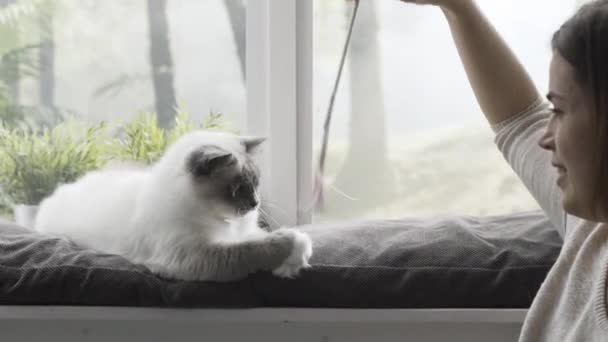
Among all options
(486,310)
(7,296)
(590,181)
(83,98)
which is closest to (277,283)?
(486,310)

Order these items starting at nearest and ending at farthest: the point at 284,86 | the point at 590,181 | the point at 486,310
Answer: the point at 590,181
the point at 486,310
the point at 284,86

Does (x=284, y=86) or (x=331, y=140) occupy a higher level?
(x=284, y=86)

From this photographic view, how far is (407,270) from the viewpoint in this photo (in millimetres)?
1366

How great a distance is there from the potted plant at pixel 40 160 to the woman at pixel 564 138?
0.87 m

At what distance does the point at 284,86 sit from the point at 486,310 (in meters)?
0.67

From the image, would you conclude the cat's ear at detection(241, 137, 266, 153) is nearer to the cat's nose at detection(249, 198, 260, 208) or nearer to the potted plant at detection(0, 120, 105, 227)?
the cat's nose at detection(249, 198, 260, 208)

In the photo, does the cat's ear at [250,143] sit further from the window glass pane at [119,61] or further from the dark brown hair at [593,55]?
the dark brown hair at [593,55]

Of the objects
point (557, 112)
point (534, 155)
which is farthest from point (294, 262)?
point (557, 112)

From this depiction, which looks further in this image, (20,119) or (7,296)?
(20,119)

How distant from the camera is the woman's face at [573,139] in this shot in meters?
0.96

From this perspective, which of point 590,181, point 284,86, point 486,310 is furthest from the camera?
point 284,86

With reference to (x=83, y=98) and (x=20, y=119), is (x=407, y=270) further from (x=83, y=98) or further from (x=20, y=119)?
(x=20, y=119)

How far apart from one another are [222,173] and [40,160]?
560 millimetres

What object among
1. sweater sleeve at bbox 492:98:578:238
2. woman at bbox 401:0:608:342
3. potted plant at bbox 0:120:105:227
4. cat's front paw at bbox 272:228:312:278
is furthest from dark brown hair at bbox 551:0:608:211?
potted plant at bbox 0:120:105:227
